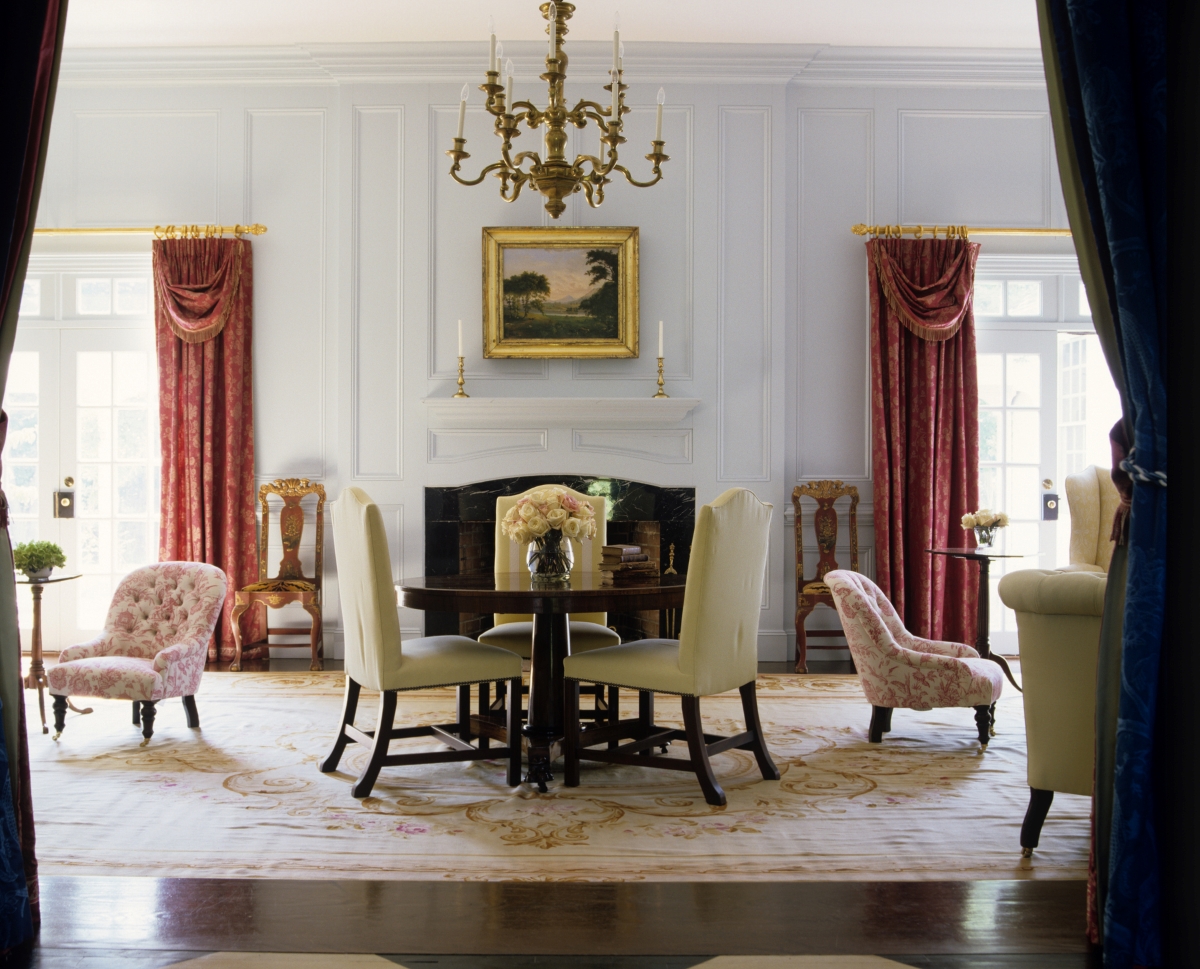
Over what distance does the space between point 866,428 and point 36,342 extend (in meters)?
5.23

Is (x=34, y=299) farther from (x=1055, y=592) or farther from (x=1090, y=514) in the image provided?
(x=1090, y=514)

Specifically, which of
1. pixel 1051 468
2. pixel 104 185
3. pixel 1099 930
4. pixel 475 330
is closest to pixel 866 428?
pixel 1051 468

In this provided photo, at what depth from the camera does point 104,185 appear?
19.2 ft

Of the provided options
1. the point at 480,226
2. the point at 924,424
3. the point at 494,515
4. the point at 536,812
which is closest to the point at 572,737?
the point at 536,812

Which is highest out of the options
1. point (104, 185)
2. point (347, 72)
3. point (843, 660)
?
point (347, 72)

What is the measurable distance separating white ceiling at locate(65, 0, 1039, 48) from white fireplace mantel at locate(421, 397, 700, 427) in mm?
2116

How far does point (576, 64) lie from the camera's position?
5.68m

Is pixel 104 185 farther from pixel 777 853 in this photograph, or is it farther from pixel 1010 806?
pixel 1010 806

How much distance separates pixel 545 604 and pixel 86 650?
2181 mm

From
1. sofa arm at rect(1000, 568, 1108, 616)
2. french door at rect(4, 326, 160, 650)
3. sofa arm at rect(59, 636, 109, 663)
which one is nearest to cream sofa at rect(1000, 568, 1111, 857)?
sofa arm at rect(1000, 568, 1108, 616)

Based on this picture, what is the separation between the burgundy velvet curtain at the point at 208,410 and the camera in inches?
224

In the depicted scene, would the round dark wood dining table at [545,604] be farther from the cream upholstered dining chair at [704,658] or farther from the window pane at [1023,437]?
the window pane at [1023,437]

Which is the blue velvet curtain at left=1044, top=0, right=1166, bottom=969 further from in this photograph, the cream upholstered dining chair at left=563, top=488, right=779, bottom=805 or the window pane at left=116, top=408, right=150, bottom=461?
the window pane at left=116, top=408, right=150, bottom=461

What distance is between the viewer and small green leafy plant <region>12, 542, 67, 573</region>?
3.95m
